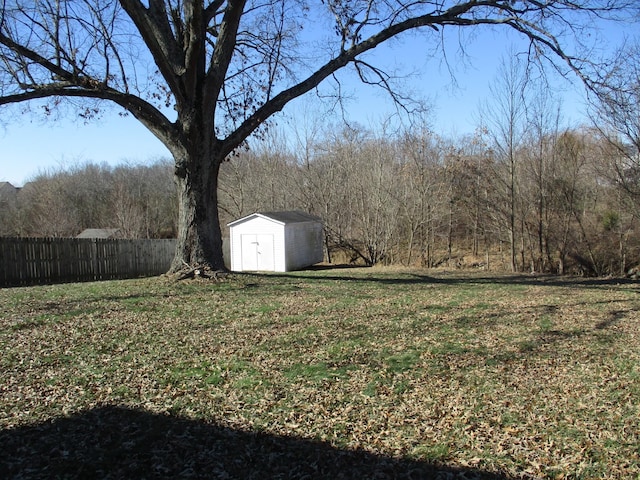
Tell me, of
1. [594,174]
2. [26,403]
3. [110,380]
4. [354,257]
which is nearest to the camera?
[26,403]

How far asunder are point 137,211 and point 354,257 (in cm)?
1675

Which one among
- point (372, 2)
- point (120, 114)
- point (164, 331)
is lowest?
point (164, 331)

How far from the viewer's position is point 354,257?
2889cm

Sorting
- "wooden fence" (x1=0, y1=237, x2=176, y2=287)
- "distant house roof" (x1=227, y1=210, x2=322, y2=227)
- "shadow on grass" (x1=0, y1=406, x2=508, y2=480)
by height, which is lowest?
"shadow on grass" (x1=0, y1=406, x2=508, y2=480)

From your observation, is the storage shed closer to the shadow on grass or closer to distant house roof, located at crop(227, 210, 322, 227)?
distant house roof, located at crop(227, 210, 322, 227)

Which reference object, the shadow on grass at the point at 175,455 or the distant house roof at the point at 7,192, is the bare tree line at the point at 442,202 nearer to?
the distant house roof at the point at 7,192

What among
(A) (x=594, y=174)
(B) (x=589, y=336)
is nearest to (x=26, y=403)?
(B) (x=589, y=336)

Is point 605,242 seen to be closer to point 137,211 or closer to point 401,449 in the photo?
point 401,449

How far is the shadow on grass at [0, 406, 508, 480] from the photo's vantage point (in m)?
3.14

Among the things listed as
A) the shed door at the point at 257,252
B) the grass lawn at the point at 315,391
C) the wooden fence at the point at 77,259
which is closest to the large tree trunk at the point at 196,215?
the grass lawn at the point at 315,391

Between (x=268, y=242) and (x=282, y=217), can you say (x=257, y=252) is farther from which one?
(x=282, y=217)

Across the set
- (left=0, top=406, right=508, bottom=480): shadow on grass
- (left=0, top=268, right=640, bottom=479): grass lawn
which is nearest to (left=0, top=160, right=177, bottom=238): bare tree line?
(left=0, top=268, right=640, bottom=479): grass lawn

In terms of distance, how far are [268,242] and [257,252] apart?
0.78 meters

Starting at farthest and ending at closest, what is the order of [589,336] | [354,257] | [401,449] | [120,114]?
[354,257] → [120,114] → [589,336] → [401,449]
